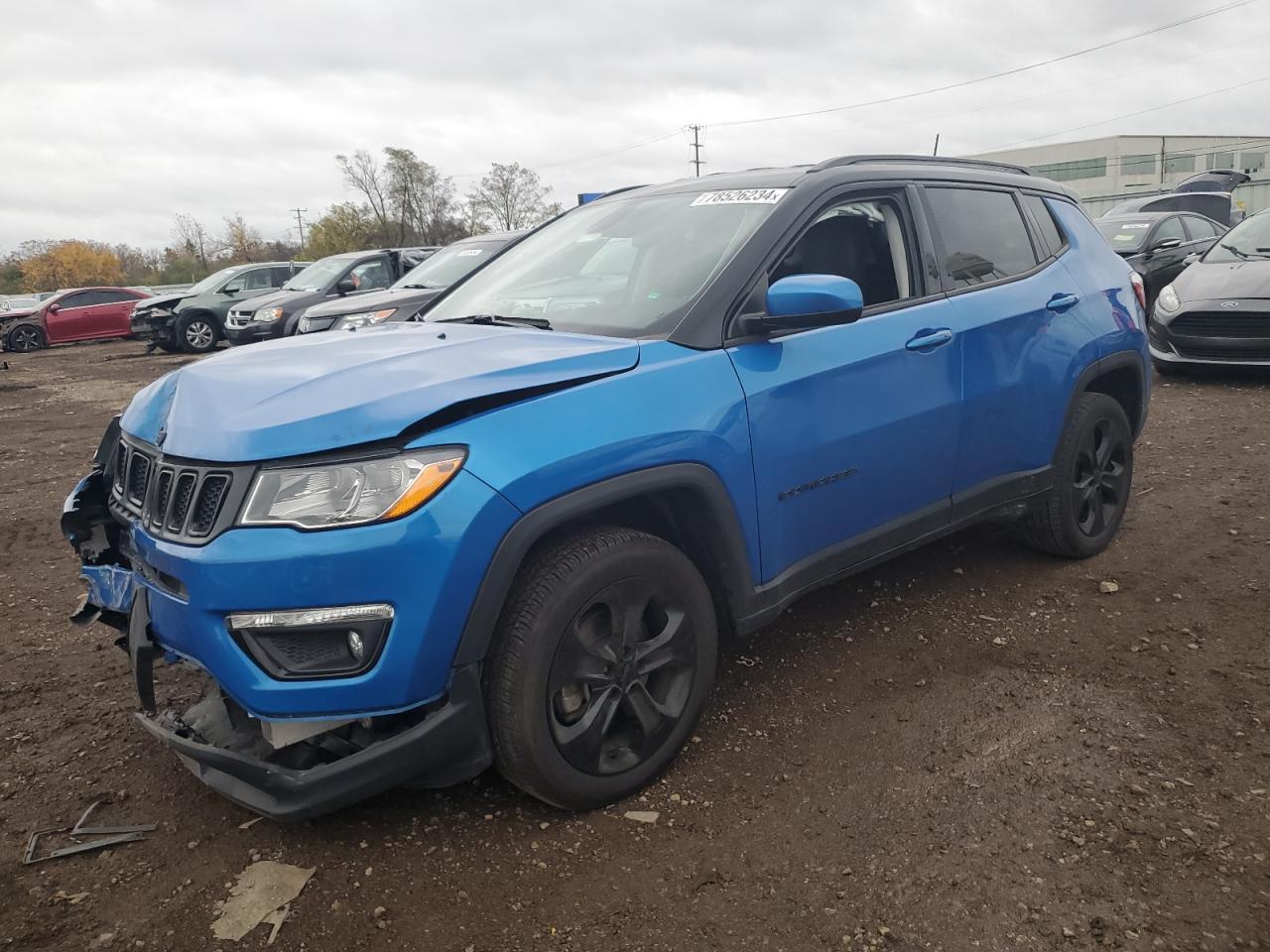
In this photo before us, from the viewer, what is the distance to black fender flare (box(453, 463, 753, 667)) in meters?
2.25

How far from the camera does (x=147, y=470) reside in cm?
254

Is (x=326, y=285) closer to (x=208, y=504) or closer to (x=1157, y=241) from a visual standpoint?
(x=1157, y=241)

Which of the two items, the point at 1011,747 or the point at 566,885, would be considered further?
the point at 1011,747

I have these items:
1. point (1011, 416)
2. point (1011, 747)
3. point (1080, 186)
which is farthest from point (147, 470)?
point (1080, 186)

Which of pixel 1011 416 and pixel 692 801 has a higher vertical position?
pixel 1011 416

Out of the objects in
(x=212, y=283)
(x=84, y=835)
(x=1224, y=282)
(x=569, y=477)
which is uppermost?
(x=212, y=283)

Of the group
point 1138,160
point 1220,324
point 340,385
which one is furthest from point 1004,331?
point 1138,160

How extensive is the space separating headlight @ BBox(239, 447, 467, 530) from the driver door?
3.41 ft

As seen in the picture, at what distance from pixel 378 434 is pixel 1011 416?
2600mm

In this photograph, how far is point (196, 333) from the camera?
1847 cm

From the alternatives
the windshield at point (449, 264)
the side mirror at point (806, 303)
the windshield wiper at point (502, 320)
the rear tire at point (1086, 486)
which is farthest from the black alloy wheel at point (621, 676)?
the windshield at point (449, 264)

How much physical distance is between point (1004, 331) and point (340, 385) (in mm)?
2565

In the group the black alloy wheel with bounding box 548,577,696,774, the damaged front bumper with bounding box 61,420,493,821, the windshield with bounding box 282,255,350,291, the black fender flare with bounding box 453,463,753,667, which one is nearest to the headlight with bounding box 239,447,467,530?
the black fender flare with bounding box 453,463,753,667

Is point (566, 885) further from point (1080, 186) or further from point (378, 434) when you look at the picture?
point (1080, 186)
